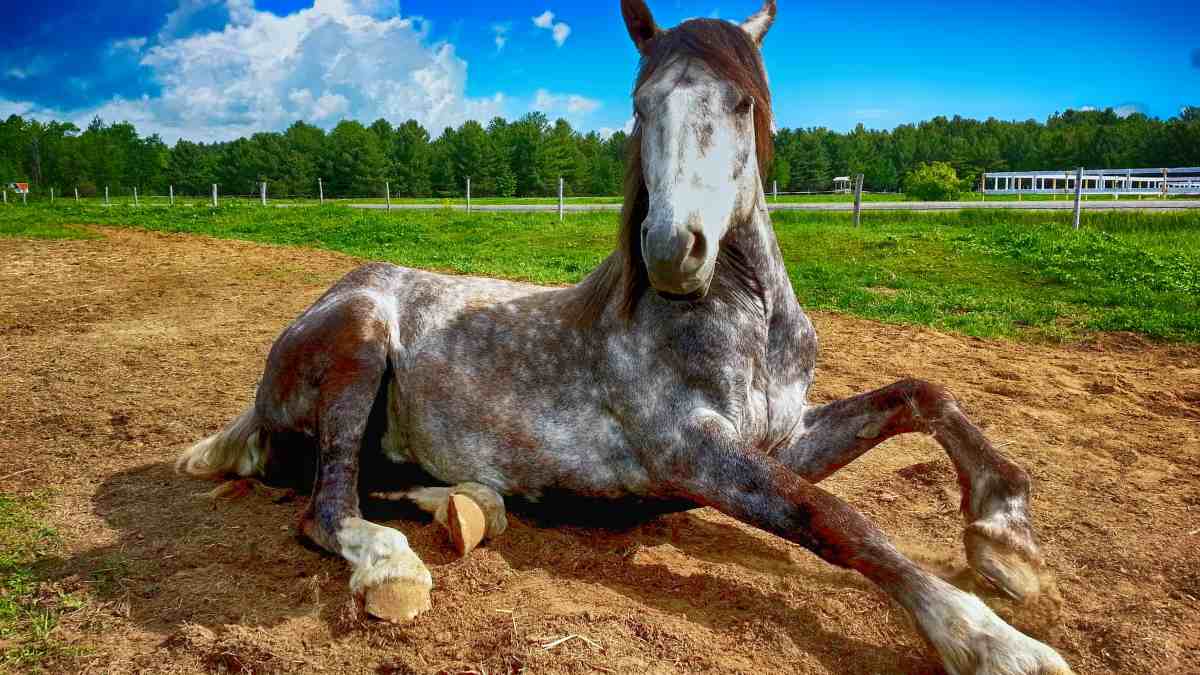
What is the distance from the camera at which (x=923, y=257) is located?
1278 centimetres

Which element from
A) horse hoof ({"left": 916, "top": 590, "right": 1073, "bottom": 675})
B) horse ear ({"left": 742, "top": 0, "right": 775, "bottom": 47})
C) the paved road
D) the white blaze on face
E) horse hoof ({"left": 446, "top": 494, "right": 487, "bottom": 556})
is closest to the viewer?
horse hoof ({"left": 916, "top": 590, "right": 1073, "bottom": 675})

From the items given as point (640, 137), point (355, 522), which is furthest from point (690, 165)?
point (355, 522)

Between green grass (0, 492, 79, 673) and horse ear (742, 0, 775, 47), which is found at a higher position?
horse ear (742, 0, 775, 47)

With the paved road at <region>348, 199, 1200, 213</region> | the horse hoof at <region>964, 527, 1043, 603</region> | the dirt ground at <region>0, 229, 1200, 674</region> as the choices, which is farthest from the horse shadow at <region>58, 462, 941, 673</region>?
the paved road at <region>348, 199, 1200, 213</region>

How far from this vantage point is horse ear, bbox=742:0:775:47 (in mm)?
3168

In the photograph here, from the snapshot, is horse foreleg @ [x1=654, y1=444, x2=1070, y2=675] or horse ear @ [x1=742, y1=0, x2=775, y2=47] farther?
horse ear @ [x1=742, y1=0, x2=775, y2=47]

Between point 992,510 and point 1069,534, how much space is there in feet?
3.17

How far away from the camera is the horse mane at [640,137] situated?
8.93ft

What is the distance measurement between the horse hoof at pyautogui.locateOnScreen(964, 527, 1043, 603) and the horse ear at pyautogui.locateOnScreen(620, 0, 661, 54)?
2172 mm

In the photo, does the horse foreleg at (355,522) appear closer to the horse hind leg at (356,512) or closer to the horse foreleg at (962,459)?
the horse hind leg at (356,512)

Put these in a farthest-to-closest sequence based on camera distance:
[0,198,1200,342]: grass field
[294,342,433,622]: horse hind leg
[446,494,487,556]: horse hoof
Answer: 1. [0,198,1200,342]: grass field
2. [446,494,487,556]: horse hoof
3. [294,342,433,622]: horse hind leg

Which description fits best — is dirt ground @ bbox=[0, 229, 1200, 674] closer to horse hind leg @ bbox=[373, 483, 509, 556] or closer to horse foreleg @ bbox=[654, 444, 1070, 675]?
horse hind leg @ bbox=[373, 483, 509, 556]

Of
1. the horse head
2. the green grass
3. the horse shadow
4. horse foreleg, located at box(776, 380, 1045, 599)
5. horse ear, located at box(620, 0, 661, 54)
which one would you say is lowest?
the horse shadow

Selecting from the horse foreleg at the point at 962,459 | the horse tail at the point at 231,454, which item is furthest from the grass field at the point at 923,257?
the horse tail at the point at 231,454
